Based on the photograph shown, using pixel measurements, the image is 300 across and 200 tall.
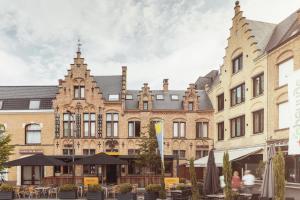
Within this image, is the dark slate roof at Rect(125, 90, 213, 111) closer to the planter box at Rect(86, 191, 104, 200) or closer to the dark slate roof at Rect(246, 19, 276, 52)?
the dark slate roof at Rect(246, 19, 276, 52)

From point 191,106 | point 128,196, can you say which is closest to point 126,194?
point 128,196

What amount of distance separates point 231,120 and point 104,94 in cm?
1601

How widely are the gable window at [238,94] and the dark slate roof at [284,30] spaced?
3.80 metres

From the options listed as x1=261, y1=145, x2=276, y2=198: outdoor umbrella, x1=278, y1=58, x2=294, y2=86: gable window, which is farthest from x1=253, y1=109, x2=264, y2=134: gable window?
x1=261, y1=145, x2=276, y2=198: outdoor umbrella

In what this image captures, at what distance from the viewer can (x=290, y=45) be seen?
24.5 metres

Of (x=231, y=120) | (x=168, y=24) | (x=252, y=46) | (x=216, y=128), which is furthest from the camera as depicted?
(x=216, y=128)

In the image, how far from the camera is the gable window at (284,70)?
24.5 metres

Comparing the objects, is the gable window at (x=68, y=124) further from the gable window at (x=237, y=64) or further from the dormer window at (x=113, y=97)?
the gable window at (x=237, y=64)

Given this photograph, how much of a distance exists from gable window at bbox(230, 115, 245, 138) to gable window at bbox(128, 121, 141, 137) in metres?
13.3

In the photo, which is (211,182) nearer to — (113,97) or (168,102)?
(113,97)

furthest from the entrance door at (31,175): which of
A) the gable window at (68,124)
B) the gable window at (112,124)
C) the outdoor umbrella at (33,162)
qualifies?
the outdoor umbrella at (33,162)

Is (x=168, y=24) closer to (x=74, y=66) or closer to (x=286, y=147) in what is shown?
(x=286, y=147)

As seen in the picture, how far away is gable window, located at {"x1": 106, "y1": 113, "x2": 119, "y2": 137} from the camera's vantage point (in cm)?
4469

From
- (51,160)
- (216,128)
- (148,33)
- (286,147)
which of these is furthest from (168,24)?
(216,128)
